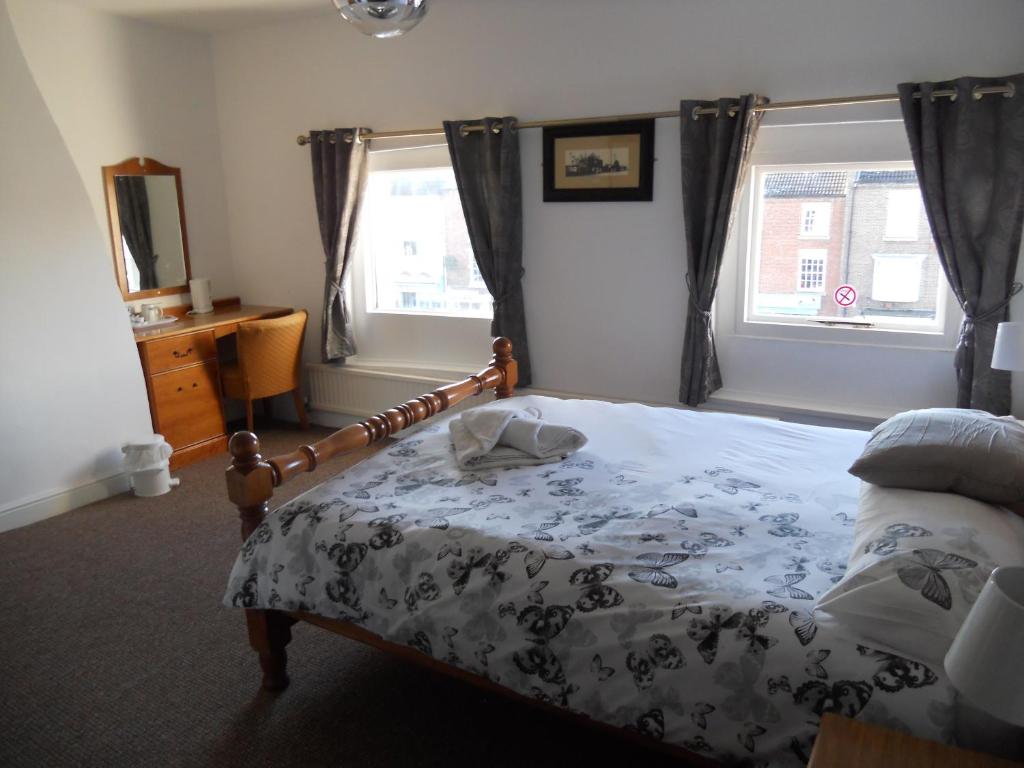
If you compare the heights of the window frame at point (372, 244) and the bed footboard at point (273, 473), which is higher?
the window frame at point (372, 244)

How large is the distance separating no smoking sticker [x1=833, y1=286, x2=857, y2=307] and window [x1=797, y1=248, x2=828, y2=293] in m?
0.08

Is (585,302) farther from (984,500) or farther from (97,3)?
(97,3)

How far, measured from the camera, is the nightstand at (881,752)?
1.15 meters

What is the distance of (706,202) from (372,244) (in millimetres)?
2174

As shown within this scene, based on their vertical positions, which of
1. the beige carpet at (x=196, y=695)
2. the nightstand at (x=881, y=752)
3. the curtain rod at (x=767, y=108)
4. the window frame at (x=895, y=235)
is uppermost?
the curtain rod at (x=767, y=108)

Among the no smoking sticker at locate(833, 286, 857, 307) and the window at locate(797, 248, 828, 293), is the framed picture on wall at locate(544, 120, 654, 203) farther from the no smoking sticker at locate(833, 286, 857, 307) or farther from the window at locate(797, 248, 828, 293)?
the no smoking sticker at locate(833, 286, 857, 307)

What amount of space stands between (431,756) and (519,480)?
798 mm

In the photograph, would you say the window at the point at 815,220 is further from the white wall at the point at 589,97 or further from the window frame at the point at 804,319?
the white wall at the point at 589,97

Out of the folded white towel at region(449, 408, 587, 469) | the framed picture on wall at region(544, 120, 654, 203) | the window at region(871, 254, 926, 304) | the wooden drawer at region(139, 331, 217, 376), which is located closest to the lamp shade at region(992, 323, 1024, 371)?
the window at region(871, 254, 926, 304)

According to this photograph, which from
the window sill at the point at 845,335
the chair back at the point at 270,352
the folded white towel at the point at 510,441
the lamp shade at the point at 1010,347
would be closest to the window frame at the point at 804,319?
the window sill at the point at 845,335

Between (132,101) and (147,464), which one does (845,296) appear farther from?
(132,101)

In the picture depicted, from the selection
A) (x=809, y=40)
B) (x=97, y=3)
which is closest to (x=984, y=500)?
(x=809, y=40)

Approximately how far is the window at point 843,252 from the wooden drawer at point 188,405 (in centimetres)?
304

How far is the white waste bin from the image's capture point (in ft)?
12.5
